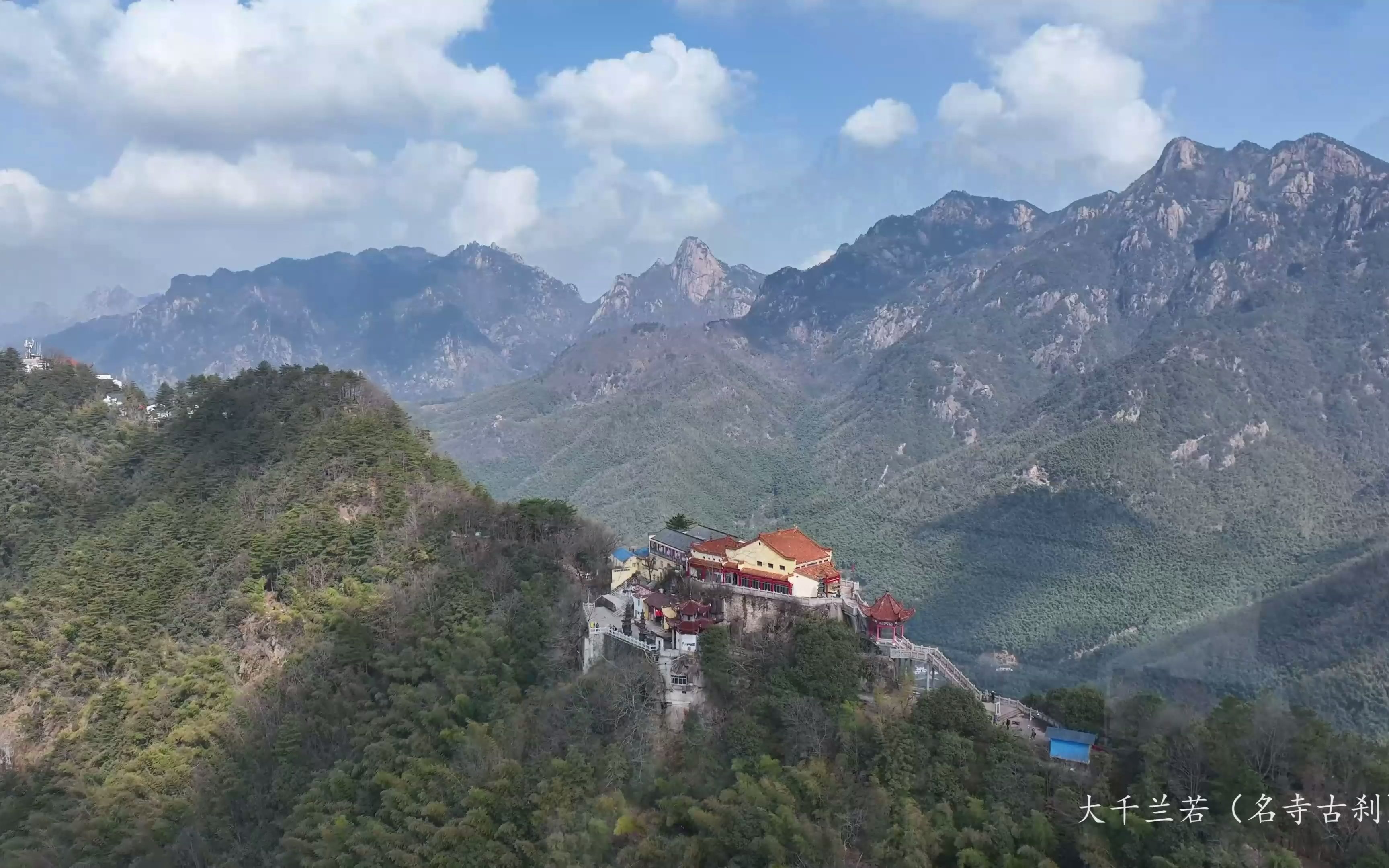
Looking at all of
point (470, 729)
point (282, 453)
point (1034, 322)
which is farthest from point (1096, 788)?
point (1034, 322)

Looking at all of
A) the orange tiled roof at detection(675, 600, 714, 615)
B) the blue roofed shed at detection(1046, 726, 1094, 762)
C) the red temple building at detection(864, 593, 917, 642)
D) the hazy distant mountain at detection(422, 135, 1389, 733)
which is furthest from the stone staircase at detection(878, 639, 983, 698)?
the hazy distant mountain at detection(422, 135, 1389, 733)

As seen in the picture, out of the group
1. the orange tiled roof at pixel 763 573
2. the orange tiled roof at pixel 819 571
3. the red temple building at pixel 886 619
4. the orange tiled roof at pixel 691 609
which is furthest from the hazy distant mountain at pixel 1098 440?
the orange tiled roof at pixel 691 609

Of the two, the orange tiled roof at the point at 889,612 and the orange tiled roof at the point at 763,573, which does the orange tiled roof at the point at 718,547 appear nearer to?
the orange tiled roof at the point at 763,573

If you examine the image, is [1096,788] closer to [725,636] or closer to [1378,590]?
[725,636]

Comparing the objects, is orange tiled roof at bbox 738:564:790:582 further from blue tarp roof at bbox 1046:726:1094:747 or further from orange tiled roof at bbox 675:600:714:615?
blue tarp roof at bbox 1046:726:1094:747

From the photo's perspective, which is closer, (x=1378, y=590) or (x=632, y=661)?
(x=632, y=661)

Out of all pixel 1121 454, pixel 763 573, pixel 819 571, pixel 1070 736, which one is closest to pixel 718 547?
pixel 763 573
